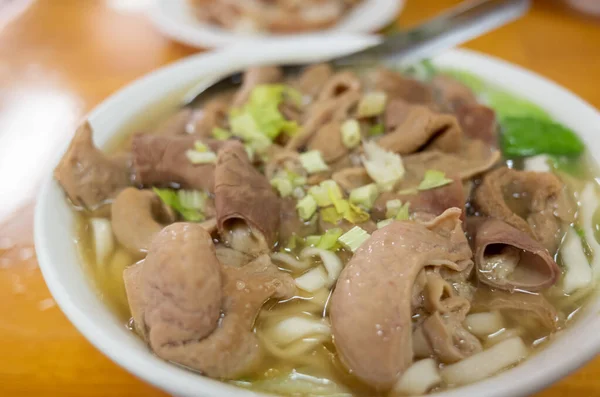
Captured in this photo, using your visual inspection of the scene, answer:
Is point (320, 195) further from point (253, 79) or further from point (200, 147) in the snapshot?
point (253, 79)

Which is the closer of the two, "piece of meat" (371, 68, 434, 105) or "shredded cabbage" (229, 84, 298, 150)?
"shredded cabbage" (229, 84, 298, 150)

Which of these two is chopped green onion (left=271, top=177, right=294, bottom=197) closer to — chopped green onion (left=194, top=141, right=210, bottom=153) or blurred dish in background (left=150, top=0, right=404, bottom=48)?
Answer: chopped green onion (left=194, top=141, right=210, bottom=153)

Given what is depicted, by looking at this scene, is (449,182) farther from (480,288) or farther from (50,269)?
(50,269)

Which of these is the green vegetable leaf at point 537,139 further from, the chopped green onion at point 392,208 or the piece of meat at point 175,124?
the piece of meat at point 175,124

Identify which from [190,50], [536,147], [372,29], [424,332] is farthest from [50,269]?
[372,29]

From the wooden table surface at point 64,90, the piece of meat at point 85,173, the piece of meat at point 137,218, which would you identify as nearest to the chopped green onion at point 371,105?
the piece of meat at point 137,218

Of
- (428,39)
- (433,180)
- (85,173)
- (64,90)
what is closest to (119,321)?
(85,173)

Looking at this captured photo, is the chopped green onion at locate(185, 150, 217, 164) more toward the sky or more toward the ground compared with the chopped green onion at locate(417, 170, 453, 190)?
more toward the ground

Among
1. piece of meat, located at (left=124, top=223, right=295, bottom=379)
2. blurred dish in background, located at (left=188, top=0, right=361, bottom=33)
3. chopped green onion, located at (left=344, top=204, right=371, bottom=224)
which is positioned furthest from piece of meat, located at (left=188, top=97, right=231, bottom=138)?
blurred dish in background, located at (left=188, top=0, right=361, bottom=33)
